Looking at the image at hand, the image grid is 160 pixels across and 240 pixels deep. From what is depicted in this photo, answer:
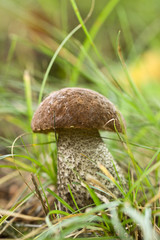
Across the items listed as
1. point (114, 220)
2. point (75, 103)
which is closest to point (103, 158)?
point (75, 103)

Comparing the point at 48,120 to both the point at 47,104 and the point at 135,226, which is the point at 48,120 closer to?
the point at 47,104

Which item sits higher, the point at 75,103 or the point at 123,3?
the point at 123,3

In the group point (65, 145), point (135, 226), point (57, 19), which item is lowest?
point (135, 226)

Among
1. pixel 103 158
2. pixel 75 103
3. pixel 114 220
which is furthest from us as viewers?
pixel 103 158

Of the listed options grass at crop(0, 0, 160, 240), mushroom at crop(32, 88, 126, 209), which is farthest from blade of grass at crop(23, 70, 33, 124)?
mushroom at crop(32, 88, 126, 209)

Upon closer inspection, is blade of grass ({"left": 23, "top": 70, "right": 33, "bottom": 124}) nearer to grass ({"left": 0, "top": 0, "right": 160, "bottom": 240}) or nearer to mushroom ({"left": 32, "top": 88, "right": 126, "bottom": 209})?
grass ({"left": 0, "top": 0, "right": 160, "bottom": 240})

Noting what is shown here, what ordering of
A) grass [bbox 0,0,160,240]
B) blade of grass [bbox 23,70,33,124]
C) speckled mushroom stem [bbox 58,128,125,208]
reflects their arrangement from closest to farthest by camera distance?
grass [bbox 0,0,160,240] → speckled mushroom stem [bbox 58,128,125,208] → blade of grass [bbox 23,70,33,124]

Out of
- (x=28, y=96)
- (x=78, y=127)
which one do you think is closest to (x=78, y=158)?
(x=78, y=127)
